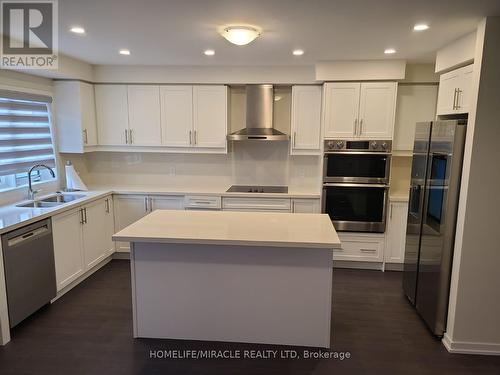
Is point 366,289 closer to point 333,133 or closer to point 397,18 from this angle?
point 333,133

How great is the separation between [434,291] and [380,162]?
1654 mm

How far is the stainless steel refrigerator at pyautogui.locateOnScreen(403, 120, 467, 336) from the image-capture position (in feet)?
8.43

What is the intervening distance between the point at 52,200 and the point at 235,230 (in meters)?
2.50

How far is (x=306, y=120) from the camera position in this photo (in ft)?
14.2

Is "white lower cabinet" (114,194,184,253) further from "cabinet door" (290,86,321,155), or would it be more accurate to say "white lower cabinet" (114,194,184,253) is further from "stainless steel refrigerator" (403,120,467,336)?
"stainless steel refrigerator" (403,120,467,336)

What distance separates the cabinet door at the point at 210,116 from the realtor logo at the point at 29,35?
165cm

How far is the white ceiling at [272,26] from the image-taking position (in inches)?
85.2

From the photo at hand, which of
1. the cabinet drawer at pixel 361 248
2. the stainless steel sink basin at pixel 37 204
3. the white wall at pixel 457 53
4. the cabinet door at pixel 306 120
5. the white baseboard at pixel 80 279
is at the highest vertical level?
the white wall at pixel 457 53

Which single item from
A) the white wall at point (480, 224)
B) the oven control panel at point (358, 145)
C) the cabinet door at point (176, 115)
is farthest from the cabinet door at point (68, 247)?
the white wall at point (480, 224)

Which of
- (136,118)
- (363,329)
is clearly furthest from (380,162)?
(136,118)

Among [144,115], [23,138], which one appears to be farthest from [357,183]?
[23,138]

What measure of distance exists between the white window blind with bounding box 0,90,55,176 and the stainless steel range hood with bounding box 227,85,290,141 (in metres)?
2.22

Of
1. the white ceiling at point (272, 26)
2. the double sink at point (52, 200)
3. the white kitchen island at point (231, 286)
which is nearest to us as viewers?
the white ceiling at point (272, 26)

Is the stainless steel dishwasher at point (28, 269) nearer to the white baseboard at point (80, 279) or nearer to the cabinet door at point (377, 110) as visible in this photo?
the white baseboard at point (80, 279)
